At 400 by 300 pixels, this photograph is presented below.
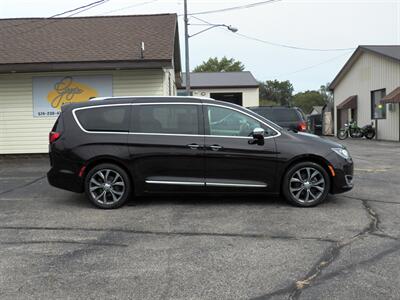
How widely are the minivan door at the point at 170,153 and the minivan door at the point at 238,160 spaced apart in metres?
0.18

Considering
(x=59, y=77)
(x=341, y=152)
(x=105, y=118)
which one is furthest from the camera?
(x=59, y=77)

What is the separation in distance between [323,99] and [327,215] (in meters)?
118

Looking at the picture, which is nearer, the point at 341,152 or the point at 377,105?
the point at 341,152

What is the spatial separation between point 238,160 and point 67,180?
2.83m

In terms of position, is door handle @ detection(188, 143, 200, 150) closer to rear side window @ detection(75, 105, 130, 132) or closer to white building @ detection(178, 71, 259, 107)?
rear side window @ detection(75, 105, 130, 132)

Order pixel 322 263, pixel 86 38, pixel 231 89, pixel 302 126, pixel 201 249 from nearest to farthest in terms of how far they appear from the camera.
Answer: pixel 322 263 < pixel 201 249 < pixel 302 126 < pixel 86 38 < pixel 231 89

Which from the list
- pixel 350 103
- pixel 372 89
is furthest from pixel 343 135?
pixel 350 103

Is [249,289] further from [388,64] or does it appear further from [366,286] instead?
[388,64]

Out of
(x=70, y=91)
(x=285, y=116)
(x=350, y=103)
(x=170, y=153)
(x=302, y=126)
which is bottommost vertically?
(x=170, y=153)

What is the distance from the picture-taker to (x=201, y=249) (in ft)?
17.0

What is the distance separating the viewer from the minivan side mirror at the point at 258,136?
707 centimetres

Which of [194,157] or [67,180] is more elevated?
[194,157]

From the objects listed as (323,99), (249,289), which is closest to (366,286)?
(249,289)

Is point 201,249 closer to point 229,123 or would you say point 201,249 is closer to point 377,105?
point 229,123
